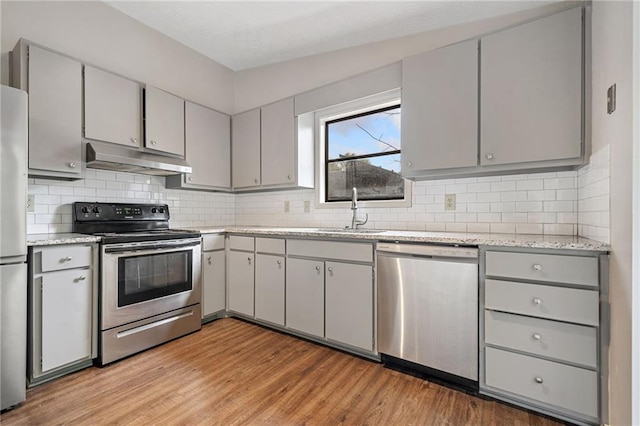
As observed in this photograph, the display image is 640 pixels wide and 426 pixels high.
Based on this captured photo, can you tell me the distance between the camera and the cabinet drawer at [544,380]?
147cm

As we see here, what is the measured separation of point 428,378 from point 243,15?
3.30 m

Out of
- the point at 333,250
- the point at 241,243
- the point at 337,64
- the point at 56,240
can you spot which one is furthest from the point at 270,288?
the point at 337,64

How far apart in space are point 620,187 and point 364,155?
78.5 inches

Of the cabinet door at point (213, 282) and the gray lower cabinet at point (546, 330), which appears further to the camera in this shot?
the cabinet door at point (213, 282)

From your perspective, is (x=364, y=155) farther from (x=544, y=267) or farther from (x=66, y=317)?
(x=66, y=317)

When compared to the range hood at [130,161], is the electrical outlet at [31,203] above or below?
below

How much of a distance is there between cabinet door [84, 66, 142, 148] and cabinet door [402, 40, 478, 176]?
7.71 feet

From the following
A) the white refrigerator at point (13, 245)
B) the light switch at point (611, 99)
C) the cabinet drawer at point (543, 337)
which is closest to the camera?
the light switch at point (611, 99)

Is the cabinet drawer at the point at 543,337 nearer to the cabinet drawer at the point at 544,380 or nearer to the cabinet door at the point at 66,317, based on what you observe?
the cabinet drawer at the point at 544,380

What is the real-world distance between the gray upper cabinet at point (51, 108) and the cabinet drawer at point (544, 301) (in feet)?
10.00

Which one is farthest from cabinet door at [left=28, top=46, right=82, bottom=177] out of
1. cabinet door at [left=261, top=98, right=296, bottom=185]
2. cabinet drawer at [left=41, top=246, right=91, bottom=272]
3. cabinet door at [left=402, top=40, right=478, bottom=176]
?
cabinet door at [left=402, top=40, right=478, bottom=176]

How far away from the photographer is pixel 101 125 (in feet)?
7.97

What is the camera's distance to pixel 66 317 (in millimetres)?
1974

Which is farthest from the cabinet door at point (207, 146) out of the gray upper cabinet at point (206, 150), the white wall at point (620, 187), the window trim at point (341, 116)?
the white wall at point (620, 187)
